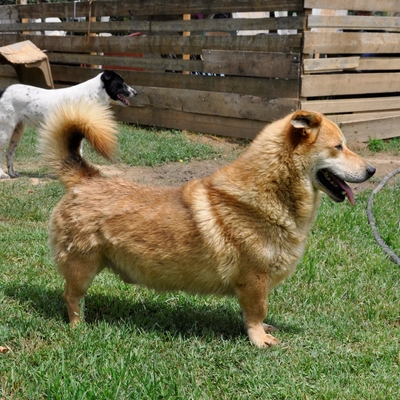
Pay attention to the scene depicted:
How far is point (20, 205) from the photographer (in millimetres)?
6492

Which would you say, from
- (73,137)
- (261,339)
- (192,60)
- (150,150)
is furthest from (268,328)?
(192,60)

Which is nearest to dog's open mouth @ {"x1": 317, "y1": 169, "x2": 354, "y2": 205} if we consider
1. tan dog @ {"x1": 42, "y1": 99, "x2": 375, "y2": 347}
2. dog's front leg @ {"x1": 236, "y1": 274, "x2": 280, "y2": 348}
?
tan dog @ {"x1": 42, "y1": 99, "x2": 375, "y2": 347}

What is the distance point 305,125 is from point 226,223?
75 cm

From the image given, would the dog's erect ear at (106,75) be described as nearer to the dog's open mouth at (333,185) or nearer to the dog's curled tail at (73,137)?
the dog's curled tail at (73,137)

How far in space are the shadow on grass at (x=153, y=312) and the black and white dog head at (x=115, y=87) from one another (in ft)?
18.8

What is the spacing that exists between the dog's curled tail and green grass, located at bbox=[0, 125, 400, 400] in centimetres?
94

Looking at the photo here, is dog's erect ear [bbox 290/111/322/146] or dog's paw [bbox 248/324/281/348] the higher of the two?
dog's erect ear [bbox 290/111/322/146]

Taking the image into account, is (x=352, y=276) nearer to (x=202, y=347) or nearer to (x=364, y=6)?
(x=202, y=347)

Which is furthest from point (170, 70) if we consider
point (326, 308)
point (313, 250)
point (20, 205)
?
point (326, 308)

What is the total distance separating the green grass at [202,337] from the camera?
10.00 feet

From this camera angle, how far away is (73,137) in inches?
158

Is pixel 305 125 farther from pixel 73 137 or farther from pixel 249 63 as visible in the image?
pixel 249 63

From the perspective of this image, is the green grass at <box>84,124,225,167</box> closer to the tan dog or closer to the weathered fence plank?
the weathered fence plank

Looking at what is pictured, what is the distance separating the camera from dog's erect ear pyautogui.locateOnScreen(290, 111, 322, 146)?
3410 millimetres
